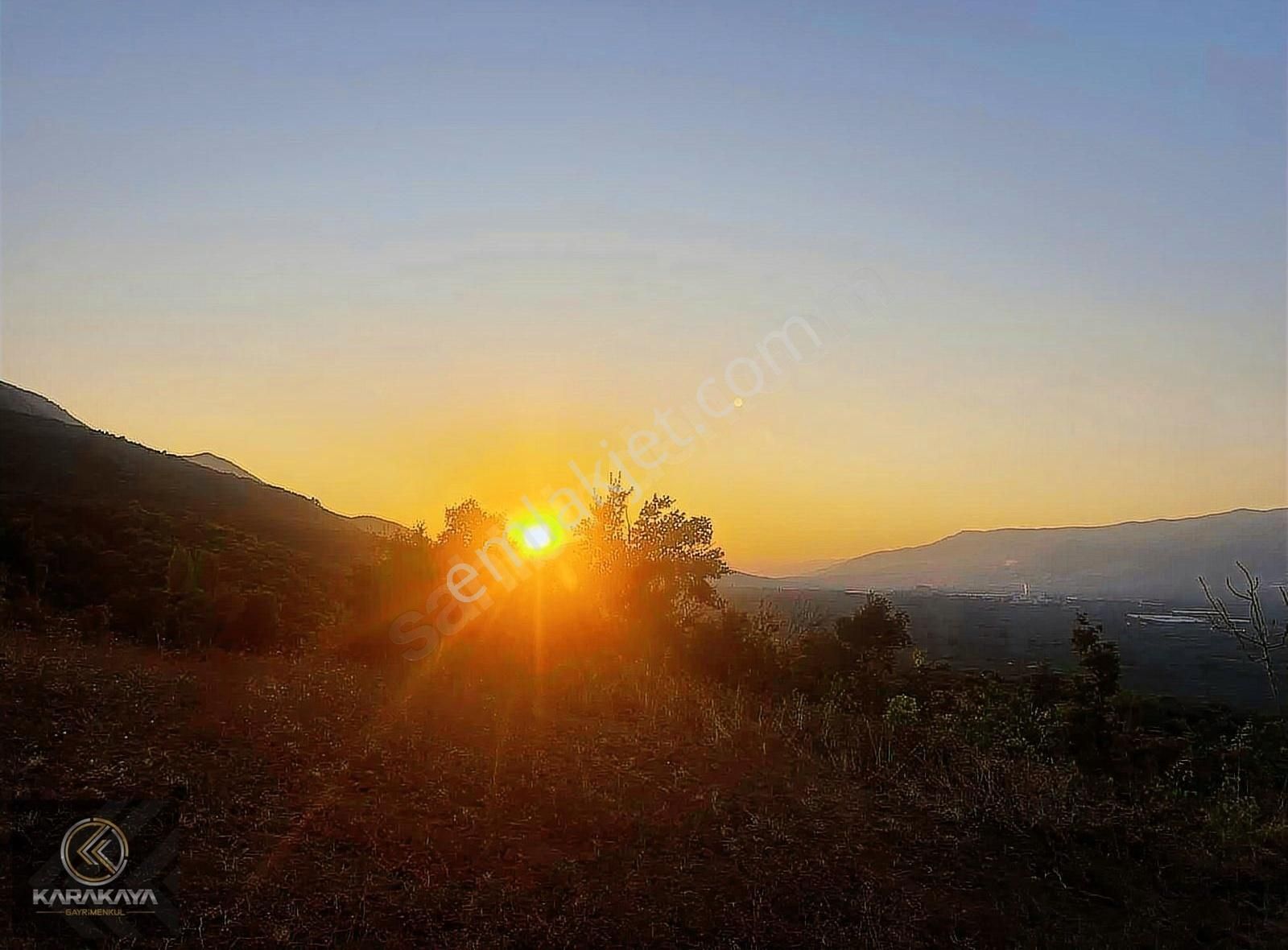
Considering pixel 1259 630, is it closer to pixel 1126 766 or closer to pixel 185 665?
pixel 1126 766

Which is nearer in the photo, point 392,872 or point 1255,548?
point 392,872

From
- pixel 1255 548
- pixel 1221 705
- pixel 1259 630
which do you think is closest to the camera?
pixel 1259 630

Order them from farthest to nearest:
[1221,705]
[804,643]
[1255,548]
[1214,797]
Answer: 1. [1255,548]
2. [1221,705]
3. [804,643]
4. [1214,797]

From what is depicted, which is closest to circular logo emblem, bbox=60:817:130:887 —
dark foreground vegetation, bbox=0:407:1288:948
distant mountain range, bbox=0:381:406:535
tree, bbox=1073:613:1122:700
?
dark foreground vegetation, bbox=0:407:1288:948

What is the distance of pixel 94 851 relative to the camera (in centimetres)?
563

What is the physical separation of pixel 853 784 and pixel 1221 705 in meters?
22.5

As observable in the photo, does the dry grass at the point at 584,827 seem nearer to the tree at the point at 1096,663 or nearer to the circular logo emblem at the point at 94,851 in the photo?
the circular logo emblem at the point at 94,851

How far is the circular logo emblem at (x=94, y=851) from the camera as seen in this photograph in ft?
17.6

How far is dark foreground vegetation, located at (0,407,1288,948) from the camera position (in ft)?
18.7

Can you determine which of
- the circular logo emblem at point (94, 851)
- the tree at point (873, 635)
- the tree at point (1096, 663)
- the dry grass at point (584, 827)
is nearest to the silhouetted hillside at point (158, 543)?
the dry grass at point (584, 827)

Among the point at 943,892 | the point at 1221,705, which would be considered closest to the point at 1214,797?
the point at 943,892

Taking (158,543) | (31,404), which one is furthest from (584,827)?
(31,404)

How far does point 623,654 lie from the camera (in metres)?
16.3

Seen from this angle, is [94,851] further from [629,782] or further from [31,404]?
[31,404]
